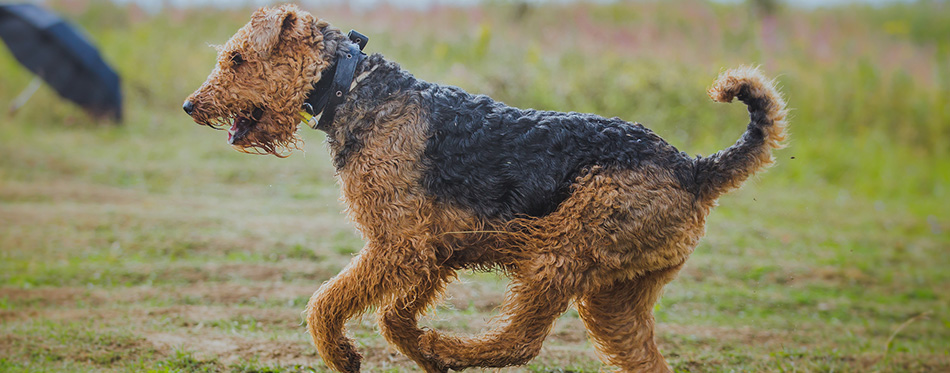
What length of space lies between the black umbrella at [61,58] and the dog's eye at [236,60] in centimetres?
1015

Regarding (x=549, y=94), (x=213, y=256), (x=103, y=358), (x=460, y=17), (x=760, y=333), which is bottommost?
(x=103, y=358)

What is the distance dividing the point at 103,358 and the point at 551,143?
3072 mm

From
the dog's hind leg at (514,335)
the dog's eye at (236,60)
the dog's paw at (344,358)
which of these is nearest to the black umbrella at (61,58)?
the dog's eye at (236,60)

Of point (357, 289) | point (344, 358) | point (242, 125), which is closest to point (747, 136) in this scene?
point (357, 289)

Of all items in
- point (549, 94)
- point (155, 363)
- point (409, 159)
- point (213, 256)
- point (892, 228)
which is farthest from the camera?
point (549, 94)

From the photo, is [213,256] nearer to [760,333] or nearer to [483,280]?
[483,280]

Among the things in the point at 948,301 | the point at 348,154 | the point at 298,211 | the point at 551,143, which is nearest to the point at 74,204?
the point at 298,211

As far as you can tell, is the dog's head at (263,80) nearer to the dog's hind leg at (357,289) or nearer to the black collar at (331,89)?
the black collar at (331,89)

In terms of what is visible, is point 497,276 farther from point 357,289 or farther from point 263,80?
point 263,80

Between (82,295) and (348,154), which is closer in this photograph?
(348,154)

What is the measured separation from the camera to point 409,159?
11.4ft

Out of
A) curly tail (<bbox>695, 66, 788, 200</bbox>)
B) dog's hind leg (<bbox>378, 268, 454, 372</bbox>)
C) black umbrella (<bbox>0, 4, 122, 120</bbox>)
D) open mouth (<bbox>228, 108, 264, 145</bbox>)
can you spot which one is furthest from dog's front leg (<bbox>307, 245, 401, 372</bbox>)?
black umbrella (<bbox>0, 4, 122, 120</bbox>)

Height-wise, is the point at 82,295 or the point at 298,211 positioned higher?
the point at 298,211

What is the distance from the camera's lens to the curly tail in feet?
11.3
